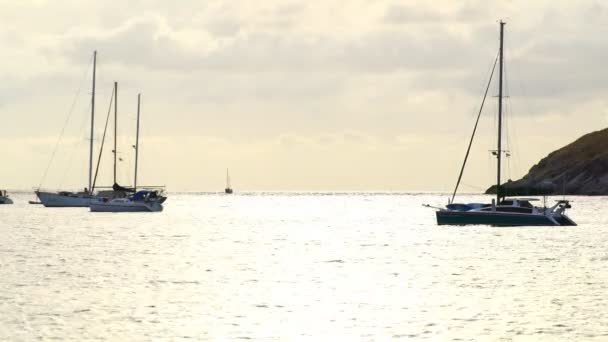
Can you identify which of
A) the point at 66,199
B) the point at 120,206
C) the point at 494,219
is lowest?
the point at 494,219

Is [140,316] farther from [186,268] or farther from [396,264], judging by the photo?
[396,264]

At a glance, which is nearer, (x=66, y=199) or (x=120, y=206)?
(x=120, y=206)

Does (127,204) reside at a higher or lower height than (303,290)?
higher

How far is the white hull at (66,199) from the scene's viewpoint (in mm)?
154750

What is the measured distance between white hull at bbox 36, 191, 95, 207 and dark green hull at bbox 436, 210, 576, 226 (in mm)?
67435

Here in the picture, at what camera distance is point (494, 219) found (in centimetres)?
9331

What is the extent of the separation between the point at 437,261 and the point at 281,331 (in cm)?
3253

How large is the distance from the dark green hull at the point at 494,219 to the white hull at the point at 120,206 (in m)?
56.3

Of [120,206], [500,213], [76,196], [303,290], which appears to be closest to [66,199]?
[76,196]

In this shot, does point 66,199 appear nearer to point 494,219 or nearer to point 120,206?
point 120,206

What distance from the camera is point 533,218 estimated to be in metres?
95.1

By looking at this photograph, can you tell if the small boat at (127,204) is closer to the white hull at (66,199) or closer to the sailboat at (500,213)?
the white hull at (66,199)

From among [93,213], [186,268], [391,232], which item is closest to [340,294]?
[186,268]

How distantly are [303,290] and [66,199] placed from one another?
123 metres
